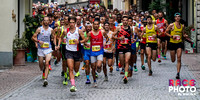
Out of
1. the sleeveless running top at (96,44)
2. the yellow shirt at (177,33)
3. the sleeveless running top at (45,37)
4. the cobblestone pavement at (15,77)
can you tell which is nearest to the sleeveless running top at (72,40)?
the sleeveless running top at (96,44)

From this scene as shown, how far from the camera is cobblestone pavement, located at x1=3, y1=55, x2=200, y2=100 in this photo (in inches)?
364

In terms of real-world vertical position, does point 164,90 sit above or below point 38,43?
below

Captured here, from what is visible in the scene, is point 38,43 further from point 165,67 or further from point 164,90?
point 165,67

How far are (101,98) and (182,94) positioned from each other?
6.38ft

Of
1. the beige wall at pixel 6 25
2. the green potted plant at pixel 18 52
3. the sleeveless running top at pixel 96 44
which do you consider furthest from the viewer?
the green potted plant at pixel 18 52

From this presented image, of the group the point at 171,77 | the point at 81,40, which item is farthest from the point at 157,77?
the point at 81,40

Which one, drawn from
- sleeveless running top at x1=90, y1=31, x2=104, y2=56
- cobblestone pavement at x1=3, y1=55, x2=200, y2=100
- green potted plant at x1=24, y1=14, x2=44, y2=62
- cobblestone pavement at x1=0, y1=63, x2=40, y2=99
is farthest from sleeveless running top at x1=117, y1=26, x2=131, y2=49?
green potted plant at x1=24, y1=14, x2=44, y2=62

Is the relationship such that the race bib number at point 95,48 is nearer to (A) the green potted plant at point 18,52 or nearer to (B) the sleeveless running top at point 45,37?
(B) the sleeveless running top at point 45,37

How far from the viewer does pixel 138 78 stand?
501 inches

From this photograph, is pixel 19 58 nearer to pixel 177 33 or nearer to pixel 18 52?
pixel 18 52
